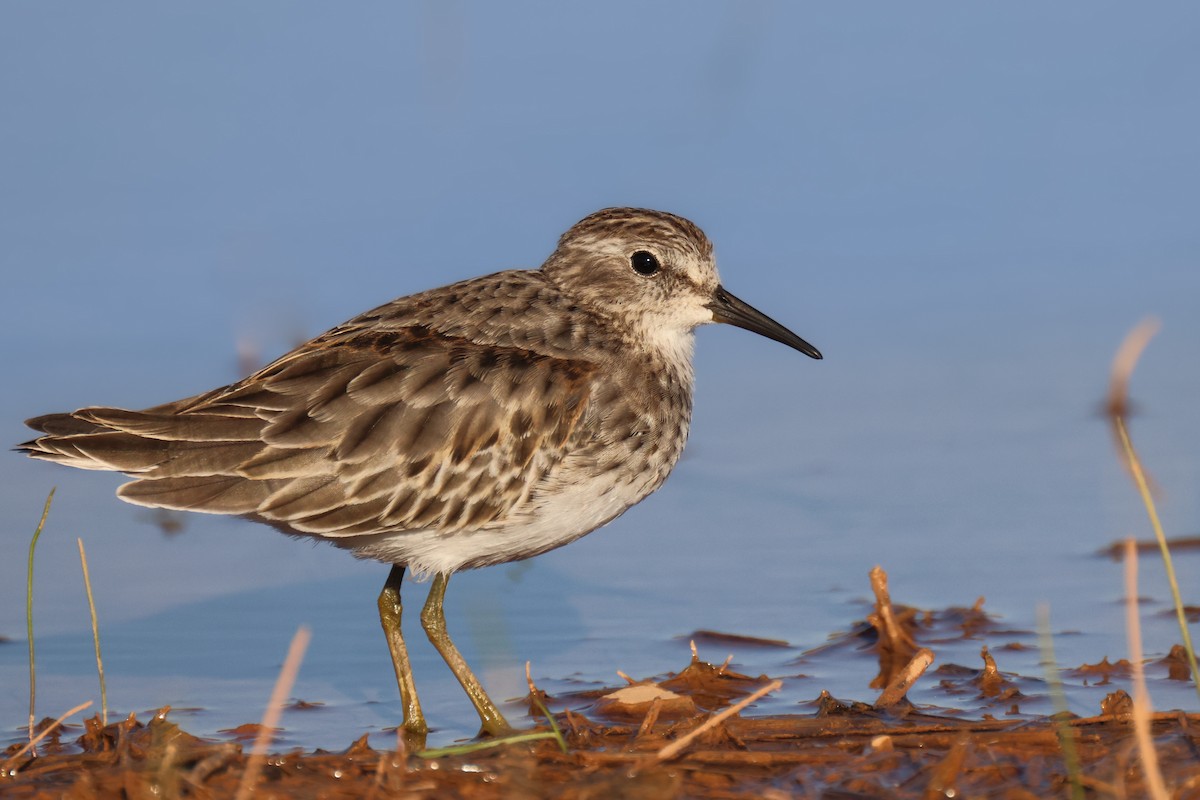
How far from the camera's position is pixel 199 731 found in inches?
304

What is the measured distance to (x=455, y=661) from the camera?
823 cm

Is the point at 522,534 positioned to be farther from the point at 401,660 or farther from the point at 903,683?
the point at 903,683

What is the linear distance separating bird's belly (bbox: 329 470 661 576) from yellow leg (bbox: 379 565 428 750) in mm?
346

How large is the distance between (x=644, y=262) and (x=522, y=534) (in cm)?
159

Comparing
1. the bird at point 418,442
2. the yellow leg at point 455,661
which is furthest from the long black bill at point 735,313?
the yellow leg at point 455,661

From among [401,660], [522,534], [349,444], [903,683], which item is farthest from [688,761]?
[349,444]

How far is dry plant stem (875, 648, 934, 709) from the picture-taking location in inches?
294

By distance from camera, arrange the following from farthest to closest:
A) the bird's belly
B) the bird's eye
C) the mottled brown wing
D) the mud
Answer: the bird's eye → the bird's belly → the mottled brown wing → the mud

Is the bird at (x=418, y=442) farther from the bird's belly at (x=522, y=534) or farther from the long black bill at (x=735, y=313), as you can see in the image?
the long black bill at (x=735, y=313)

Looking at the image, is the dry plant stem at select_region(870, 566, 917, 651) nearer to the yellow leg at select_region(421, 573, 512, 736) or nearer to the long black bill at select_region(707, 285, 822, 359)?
the long black bill at select_region(707, 285, 822, 359)

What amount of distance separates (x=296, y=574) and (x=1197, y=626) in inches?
179

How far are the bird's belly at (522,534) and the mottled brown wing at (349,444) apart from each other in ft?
0.38

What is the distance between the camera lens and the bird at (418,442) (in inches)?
305

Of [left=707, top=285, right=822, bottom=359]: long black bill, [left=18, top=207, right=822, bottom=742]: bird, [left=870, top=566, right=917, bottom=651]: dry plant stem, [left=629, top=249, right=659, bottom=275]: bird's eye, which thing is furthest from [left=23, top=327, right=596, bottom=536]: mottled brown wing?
[left=870, top=566, right=917, bottom=651]: dry plant stem
